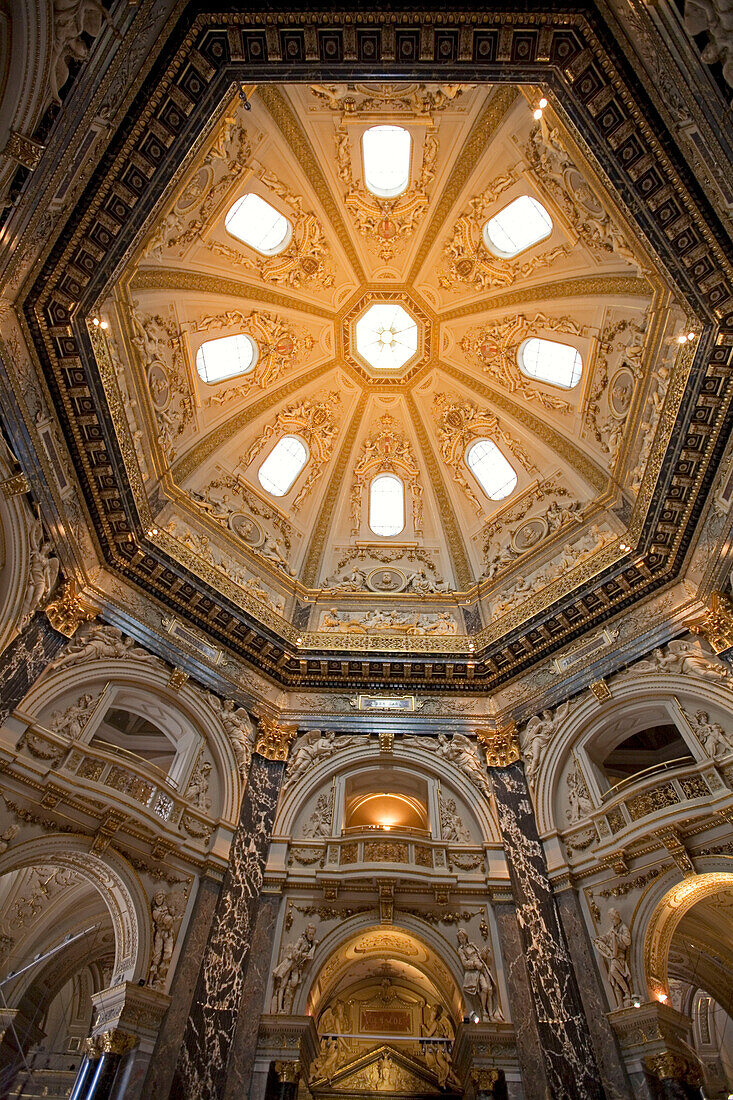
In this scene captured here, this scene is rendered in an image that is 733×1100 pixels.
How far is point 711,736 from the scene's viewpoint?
43.4 feet

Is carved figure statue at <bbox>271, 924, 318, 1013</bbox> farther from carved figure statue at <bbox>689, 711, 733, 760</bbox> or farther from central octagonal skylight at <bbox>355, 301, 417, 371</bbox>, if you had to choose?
central octagonal skylight at <bbox>355, 301, 417, 371</bbox>

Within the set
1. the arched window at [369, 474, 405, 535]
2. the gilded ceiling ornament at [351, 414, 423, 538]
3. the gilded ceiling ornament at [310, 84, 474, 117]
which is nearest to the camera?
the gilded ceiling ornament at [310, 84, 474, 117]

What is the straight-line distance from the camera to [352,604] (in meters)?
20.9

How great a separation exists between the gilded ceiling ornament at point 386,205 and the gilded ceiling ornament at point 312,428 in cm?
555

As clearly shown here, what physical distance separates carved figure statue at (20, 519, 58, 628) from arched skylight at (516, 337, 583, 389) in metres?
15.5

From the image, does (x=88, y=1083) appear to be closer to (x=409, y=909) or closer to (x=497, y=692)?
(x=409, y=909)

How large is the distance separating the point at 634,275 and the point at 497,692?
11.6m

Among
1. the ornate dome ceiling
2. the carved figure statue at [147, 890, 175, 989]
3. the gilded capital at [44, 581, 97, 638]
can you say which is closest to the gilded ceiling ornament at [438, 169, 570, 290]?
the ornate dome ceiling

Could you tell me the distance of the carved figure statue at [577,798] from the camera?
14367mm

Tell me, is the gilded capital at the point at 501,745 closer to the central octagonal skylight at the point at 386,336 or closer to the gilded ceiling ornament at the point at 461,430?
the gilded ceiling ornament at the point at 461,430

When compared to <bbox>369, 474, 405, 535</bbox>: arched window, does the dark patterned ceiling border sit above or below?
below

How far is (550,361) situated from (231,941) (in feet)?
59.8

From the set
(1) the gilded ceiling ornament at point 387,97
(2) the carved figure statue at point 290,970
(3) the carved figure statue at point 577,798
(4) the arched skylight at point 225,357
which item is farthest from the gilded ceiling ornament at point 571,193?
(2) the carved figure statue at point 290,970

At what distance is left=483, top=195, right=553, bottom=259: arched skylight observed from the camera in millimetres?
18141
